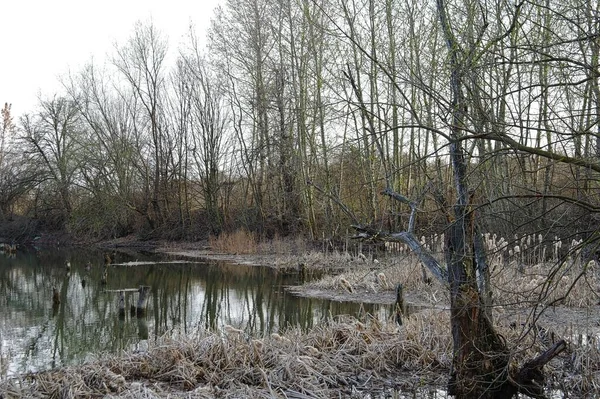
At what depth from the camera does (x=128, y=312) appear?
1159 centimetres

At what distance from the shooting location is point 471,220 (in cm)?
471

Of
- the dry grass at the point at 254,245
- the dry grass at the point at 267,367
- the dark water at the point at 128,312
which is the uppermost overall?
the dry grass at the point at 254,245

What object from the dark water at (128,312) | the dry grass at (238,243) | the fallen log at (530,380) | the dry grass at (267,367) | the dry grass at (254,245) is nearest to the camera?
the fallen log at (530,380)

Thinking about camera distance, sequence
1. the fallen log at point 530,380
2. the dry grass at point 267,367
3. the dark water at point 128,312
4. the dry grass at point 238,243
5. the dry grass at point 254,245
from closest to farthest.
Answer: the fallen log at point 530,380 < the dry grass at point 267,367 < the dark water at point 128,312 < the dry grass at point 254,245 < the dry grass at point 238,243

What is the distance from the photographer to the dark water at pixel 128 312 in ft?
28.3

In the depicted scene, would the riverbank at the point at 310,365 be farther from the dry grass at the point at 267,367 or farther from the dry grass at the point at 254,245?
the dry grass at the point at 254,245

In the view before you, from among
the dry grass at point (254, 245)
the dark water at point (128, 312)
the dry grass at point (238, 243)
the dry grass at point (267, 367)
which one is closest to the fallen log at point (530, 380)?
the dry grass at point (267, 367)

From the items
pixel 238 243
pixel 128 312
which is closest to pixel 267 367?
pixel 128 312

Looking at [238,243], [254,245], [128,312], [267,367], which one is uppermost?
[238,243]

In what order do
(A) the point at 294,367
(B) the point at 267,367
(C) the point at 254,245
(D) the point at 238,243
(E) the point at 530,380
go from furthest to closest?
(D) the point at 238,243 → (C) the point at 254,245 → (B) the point at 267,367 → (A) the point at 294,367 → (E) the point at 530,380

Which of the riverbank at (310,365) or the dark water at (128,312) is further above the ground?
the riverbank at (310,365)

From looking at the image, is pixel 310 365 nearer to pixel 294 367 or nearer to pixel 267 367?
pixel 294 367

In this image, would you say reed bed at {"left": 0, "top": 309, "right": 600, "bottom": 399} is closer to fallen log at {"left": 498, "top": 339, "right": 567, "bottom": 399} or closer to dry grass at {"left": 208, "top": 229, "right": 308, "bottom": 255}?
fallen log at {"left": 498, "top": 339, "right": 567, "bottom": 399}

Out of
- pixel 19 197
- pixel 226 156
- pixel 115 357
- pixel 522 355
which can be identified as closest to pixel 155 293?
pixel 115 357
